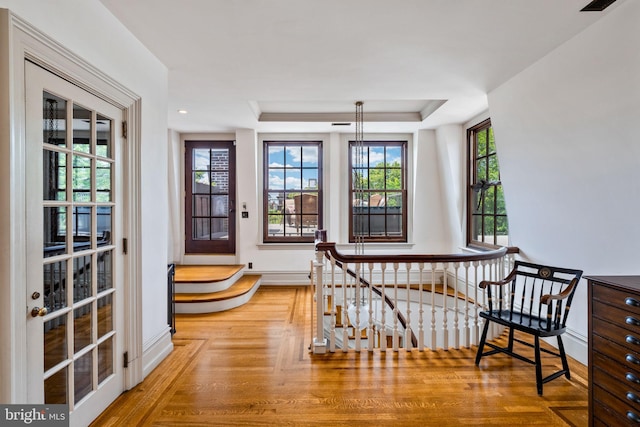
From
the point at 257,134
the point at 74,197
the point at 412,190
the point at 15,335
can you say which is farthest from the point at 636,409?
the point at 257,134

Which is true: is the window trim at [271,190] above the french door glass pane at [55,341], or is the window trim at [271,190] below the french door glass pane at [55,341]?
above

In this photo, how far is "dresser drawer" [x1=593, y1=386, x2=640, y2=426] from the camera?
1554 mm

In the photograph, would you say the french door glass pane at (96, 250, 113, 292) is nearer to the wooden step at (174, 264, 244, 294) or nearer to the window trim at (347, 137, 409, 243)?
the wooden step at (174, 264, 244, 294)

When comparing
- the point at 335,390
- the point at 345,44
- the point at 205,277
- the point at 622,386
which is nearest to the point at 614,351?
the point at 622,386

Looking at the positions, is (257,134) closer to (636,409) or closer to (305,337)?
(305,337)

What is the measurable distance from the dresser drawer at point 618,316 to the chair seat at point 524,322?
470mm

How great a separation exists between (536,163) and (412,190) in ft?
8.23

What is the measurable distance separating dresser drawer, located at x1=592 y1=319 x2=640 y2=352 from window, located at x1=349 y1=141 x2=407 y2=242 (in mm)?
3523

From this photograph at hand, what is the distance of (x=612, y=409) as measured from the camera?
164 centimetres

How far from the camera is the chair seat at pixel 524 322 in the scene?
84.4 inches

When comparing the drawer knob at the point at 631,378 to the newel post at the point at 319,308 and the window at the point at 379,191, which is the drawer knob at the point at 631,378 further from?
the window at the point at 379,191

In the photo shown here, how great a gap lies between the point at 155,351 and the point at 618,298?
315cm

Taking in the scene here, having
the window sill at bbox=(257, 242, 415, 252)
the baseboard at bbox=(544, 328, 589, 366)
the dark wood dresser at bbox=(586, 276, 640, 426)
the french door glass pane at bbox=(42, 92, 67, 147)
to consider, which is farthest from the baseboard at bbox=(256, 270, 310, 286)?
the dark wood dresser at bbox=(586, 276, 640, 426)

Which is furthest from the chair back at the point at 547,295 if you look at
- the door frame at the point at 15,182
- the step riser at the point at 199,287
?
the step riser at the point at 199,287
